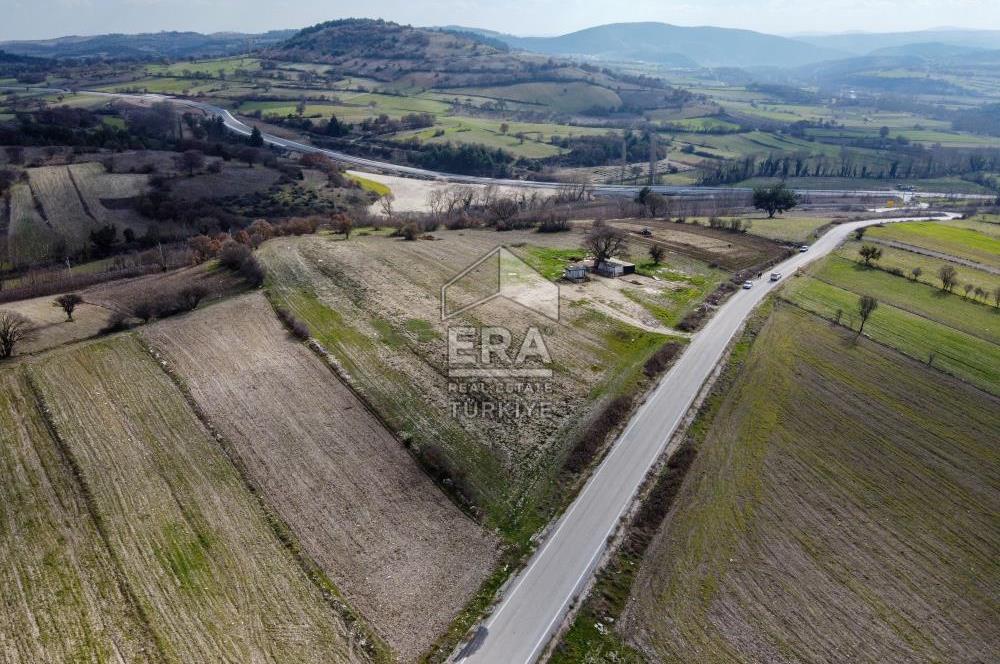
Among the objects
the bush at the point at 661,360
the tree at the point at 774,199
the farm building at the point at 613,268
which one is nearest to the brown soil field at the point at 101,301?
the farm building at the point at 613,268

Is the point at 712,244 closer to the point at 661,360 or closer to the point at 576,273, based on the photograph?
the point at 576,273

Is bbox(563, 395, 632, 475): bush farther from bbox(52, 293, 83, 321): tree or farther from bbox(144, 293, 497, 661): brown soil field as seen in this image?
bbox(52, 293, 83, 321): tree

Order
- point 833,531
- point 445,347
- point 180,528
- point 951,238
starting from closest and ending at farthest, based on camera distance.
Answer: point 180,528 → point 833,531 → point 445,347 → point 951,238

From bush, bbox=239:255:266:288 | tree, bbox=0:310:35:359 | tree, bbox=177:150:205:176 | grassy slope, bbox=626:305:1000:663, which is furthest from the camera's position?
tree, bbox=177:150:205:176

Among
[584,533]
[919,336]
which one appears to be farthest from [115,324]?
Answer: [919,336]

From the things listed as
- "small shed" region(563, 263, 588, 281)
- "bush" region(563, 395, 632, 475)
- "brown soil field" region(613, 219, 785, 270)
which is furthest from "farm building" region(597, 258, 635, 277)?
"bush" region(563, 395, 632, 475)

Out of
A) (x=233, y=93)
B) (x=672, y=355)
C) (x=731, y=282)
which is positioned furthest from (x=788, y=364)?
(x=233, y=93)

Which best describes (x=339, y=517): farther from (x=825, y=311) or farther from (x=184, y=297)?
(x=825, y=311)
